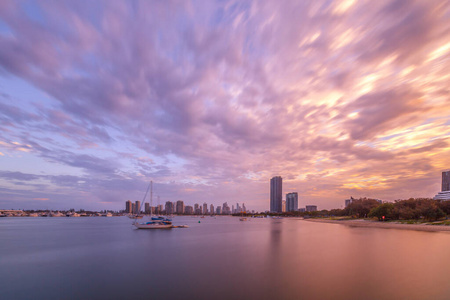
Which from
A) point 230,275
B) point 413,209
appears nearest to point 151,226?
point 230,275

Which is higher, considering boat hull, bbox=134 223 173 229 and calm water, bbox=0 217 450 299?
calm water, bbox=0 217 450 299

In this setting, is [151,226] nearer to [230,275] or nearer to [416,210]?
[230,275]

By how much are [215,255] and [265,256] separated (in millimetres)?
7762

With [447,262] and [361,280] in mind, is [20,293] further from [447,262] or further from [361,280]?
[447,262]

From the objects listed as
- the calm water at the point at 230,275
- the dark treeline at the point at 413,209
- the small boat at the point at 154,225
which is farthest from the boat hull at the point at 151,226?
the dark treeline at the point at 413,209

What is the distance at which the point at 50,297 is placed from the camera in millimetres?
19828

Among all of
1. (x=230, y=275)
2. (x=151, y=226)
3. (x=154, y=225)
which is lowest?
(x=151, y=226)

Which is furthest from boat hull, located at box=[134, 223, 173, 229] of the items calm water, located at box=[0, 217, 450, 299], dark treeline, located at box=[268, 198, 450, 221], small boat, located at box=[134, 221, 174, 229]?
dark treeline, located at box=[268, 198, 450, 221]

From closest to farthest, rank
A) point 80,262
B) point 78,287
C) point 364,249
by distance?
point 78,287
point 80,262
point 364,249

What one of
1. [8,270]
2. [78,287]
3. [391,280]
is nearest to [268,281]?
[391,280]

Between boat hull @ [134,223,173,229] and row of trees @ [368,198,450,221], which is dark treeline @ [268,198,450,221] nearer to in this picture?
row of trees @ [368,198,450,221]

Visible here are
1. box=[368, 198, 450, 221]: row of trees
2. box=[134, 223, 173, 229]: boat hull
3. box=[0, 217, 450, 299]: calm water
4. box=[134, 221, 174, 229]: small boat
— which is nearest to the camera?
box=[0, 217, 450, 299]: calm water

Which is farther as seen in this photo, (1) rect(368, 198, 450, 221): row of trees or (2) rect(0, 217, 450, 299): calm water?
(1) rect(368, 198, 450, 221): row of trees

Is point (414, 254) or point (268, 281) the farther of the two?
point (414, 254)
